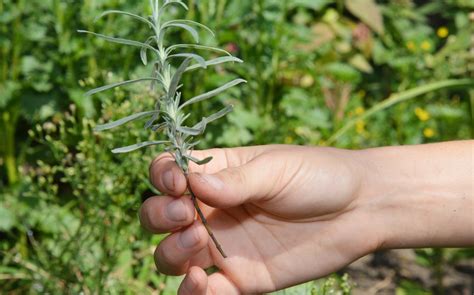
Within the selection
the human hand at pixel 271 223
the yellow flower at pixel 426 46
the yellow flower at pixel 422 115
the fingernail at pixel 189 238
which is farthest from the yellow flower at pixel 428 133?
the fingernail at pixel 189 238

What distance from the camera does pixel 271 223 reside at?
136 cm

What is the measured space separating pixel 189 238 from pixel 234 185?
118mm

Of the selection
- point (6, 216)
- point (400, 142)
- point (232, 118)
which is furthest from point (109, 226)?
point (400, 142)

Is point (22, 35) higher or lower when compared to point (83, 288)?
higher

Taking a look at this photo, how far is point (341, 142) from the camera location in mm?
2676

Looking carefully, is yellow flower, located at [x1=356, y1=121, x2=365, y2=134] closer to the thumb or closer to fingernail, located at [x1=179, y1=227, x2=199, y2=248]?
the thumb

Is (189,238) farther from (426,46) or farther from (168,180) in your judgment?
(426,46)

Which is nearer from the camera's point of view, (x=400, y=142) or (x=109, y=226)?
(x=109, y=226)

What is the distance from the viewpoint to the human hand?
3.80 ft

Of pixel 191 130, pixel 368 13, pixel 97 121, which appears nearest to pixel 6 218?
pixel 97 121

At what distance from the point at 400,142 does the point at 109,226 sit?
5.20ft

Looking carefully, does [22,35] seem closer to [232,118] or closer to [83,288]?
[232,118]

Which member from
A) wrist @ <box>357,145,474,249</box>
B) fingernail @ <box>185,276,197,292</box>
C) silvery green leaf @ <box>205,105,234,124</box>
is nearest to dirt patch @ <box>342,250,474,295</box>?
wrist @ <box>357,145,474,249</box>

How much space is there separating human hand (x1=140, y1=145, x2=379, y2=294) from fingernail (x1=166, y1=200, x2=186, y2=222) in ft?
0.04
